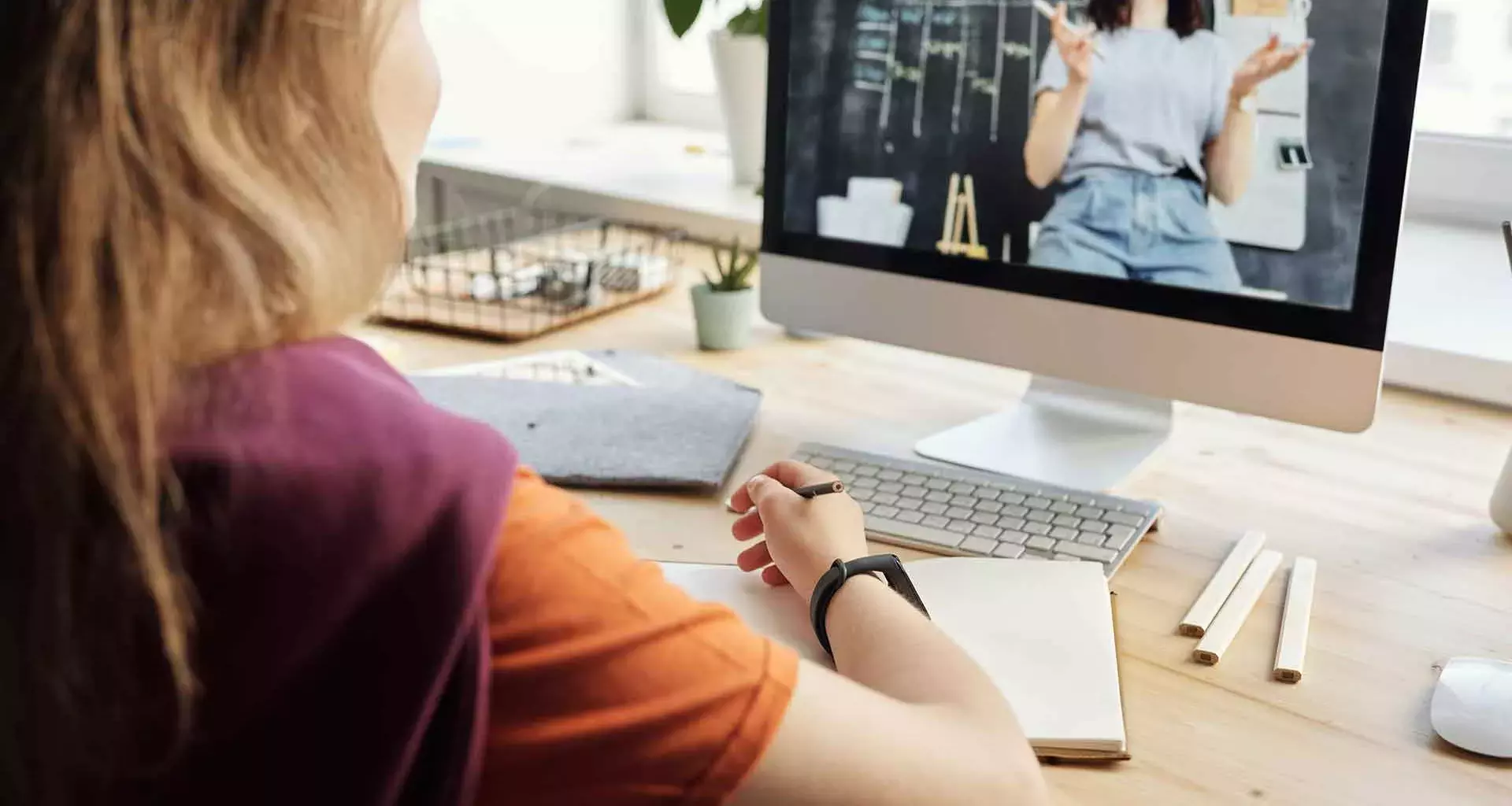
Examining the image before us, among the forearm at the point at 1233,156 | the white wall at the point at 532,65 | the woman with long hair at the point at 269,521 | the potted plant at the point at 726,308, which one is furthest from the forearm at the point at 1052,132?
the white wall at the point at 532,65

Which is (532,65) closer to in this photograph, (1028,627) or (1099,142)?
(1099,142)

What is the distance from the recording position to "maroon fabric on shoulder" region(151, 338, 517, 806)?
1.50ft

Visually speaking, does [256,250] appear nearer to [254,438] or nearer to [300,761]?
[254,438]

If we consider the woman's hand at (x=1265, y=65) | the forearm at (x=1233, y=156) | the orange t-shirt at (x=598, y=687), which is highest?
the woman's hand at (x=1265, y=65)

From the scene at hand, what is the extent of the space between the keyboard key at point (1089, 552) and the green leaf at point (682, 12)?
41.7 inches

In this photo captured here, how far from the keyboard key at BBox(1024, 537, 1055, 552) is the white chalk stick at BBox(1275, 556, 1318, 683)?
157 millimetres

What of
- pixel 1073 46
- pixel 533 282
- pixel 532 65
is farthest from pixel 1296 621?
pixel 532 65

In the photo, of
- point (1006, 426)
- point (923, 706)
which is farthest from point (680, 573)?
point (1006, 426)

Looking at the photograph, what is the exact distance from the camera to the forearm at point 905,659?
2.17 ft

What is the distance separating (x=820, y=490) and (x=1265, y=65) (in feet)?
1.47

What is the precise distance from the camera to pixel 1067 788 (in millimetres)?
704

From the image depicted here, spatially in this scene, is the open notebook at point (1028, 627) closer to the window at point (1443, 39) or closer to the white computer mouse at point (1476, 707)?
the white computer mouse at point (1476, 707)

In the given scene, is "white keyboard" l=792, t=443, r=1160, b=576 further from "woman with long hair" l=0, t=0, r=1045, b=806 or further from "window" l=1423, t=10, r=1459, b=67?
"window" l=1423, t=10, r=1459, b=67

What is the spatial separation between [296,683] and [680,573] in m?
0.45
